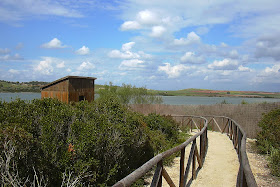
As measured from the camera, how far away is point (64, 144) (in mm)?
5129

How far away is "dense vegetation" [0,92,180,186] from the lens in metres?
4.37

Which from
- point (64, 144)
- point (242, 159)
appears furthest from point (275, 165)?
point (64, 144)

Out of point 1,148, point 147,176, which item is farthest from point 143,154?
point 1,148

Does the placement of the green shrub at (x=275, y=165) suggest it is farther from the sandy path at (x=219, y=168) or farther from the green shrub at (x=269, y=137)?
the green shrub at (x=269, y=137)

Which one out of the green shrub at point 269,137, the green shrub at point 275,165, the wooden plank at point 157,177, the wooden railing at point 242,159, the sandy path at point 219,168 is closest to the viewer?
the wooden railing at point 242,159

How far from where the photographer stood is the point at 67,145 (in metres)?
5.10

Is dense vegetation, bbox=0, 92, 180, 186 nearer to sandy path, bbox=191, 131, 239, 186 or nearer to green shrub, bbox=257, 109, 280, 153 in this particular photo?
sandy path, bbox=191, 131, 239, 186

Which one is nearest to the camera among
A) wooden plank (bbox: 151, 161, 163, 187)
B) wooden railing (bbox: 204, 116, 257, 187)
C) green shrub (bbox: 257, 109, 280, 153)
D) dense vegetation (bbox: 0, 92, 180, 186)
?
wooden railing (bbox: 204, 116, 257, 187)

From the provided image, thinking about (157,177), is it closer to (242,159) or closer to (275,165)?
(242,159)

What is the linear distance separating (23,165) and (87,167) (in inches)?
42.6

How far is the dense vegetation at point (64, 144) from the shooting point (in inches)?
172

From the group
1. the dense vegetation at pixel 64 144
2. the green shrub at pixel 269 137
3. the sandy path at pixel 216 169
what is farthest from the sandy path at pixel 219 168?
the dense vegetation at pixel 64 144

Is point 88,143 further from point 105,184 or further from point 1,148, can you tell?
point 1,148

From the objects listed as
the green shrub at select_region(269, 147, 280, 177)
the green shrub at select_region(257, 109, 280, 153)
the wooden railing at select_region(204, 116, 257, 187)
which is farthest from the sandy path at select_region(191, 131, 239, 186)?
the green shrub at select_region(257, 109, 280, 153)
